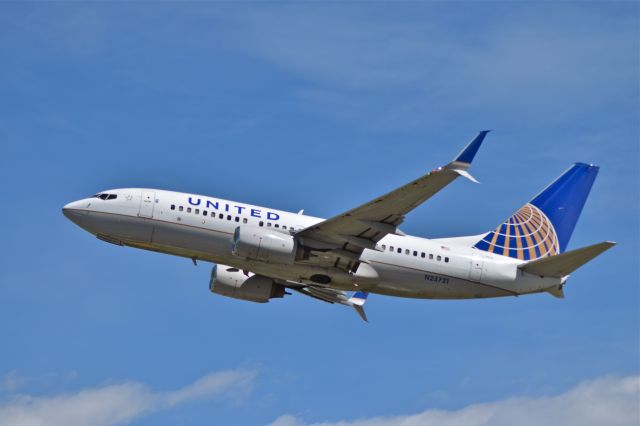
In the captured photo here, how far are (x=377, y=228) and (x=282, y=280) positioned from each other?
8.94m

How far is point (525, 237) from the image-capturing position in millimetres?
59094

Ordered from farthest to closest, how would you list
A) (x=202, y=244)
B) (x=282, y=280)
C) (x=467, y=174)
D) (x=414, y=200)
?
(x=282, y=280) → (x=202, y=244) → (x=414, y=200) → (x=467, y=174)

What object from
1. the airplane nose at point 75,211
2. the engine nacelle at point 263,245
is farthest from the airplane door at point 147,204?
the engine nacelle at point 263,245

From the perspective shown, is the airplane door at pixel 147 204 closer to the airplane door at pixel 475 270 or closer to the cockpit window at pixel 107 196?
the cockpit window at pixel 107 196

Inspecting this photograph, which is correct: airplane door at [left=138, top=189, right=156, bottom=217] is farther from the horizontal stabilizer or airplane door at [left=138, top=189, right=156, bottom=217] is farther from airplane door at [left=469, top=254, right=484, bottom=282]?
the horizontal stabilizer

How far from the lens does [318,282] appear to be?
5466 cm

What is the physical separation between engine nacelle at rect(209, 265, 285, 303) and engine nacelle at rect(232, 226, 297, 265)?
250 inches

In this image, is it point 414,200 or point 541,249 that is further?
point 541,249

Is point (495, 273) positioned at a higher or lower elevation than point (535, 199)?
lower

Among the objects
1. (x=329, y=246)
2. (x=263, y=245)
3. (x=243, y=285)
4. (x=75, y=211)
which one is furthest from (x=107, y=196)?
(x=329, y=246)

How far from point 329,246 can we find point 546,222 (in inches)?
569

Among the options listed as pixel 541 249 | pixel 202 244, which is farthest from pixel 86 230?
pixel 541 249

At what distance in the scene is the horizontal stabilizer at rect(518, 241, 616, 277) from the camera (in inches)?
2015

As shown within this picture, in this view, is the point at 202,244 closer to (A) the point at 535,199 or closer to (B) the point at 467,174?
(B) the point at 467,174
